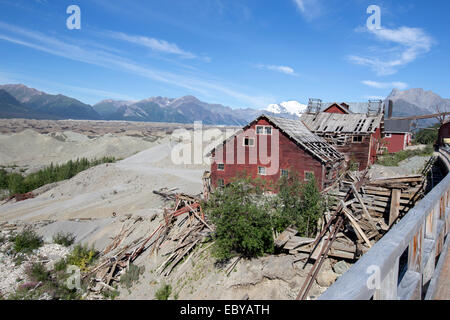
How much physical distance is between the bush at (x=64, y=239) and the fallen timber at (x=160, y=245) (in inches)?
141

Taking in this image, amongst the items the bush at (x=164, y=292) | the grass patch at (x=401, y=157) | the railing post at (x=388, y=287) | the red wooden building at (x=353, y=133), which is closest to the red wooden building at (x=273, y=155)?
the red wooden building at (x=353, y=133)

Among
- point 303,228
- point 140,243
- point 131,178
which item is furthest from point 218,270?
point 131,178

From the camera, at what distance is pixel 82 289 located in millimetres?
16578

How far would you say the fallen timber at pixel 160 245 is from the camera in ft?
56.4

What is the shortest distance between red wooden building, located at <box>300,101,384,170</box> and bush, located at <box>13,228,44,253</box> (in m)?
30.2

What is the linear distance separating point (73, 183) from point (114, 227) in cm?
1959

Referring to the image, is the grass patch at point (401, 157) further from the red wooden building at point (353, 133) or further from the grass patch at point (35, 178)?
the grass patch at point (35, 178)

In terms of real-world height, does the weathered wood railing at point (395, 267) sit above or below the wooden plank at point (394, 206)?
above

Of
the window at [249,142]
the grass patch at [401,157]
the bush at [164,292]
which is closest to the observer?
the bush at [164,292]

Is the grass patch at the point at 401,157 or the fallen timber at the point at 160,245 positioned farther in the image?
the grass patch at the point at 401,157

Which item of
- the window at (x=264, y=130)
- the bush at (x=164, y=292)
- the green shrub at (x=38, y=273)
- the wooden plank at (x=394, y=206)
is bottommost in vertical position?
the green shrub at (x=38, y=273)

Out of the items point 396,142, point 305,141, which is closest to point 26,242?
point 305,141

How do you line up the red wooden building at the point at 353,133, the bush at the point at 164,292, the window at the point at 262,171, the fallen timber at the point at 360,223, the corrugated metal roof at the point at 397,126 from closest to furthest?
the fallen timber at the point at 360,223
the bush at the point at 164,292
the window at the point at 262,171
the red wooden building at the point at 353,133
the corrugated metal roof at the point at 397,126
